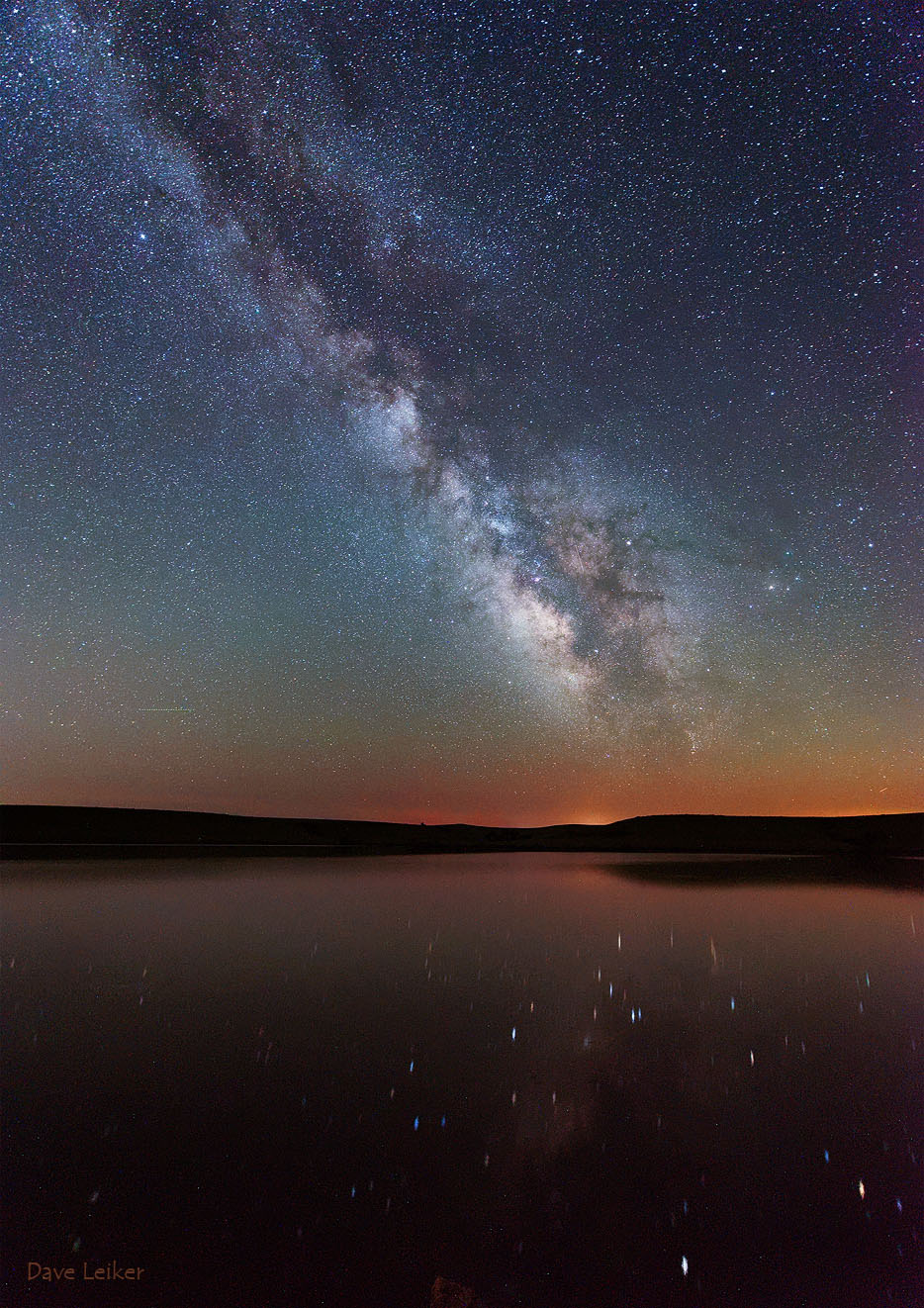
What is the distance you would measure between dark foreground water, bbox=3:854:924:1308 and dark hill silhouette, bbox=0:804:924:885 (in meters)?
54.4

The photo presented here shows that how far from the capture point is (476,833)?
83.9m

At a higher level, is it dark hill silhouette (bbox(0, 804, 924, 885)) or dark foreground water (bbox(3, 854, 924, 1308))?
dark foreground water (bbox(3, 854, 924, 1308))

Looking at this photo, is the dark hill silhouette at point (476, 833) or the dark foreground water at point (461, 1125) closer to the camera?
the dark foreground water at point (461, 1125)

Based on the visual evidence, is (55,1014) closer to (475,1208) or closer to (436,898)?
(475,1208)

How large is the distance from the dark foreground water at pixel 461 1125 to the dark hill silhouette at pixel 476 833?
5440 centimetres

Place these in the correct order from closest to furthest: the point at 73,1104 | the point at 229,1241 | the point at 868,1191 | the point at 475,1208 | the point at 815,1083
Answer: the point at 229,1241, the point at 475,1208, the point at 868,1191, the point at 73,1104, the point at 815,1083

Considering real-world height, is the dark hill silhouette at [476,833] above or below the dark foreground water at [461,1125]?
below

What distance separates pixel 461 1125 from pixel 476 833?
81373 millimetres

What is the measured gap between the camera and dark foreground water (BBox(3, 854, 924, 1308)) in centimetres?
363

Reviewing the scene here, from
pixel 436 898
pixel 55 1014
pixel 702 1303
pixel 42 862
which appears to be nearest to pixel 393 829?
pixel 42 862

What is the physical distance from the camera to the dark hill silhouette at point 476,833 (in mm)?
66250

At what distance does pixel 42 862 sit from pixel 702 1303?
3828 cm

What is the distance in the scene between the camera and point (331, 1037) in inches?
289

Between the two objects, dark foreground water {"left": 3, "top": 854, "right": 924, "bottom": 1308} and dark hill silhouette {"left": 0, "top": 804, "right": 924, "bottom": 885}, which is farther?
dark hill silhouette {"left": 0, "top": 804, "right": 924, "bottom": 885}
